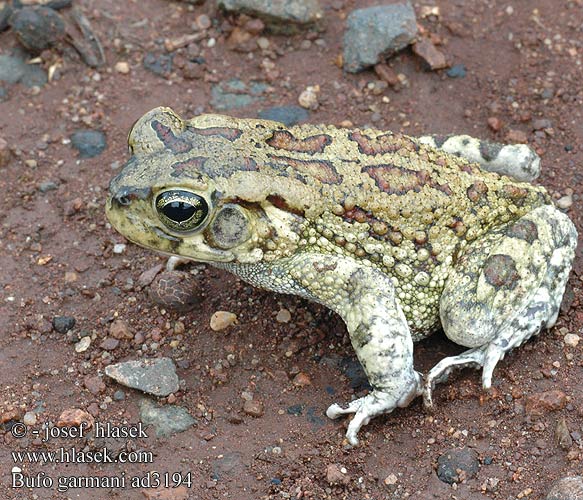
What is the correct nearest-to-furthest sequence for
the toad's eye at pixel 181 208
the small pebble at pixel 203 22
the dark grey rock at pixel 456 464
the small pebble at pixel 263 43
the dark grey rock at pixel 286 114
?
the toad's eye at pixel 181 208
the dark grey rock at pixel 456 464
the dark grey rock at pixel 286 114
the small pebble at pixel 263 43
the small pebble at pixel 203 22

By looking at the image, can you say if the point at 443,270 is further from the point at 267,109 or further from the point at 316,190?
the point at 267,109

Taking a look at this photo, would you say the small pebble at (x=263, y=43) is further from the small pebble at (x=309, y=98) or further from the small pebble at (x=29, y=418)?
the small pebble at (x=29, y=418)

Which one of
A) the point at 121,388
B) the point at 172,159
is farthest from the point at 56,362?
the point at 172,159

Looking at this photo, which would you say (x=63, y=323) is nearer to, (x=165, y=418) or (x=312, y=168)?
(x=165, y=418)

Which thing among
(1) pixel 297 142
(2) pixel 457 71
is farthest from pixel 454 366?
(2) pixel 457 71

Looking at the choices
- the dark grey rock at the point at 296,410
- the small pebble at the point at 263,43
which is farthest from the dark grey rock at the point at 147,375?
the small pebble at the point at 263,43

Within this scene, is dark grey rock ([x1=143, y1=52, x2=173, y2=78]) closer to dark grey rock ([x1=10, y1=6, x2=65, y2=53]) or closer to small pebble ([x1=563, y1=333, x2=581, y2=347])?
dark grey rock ([x1=10, y1=6, x2=65, y2=53])
